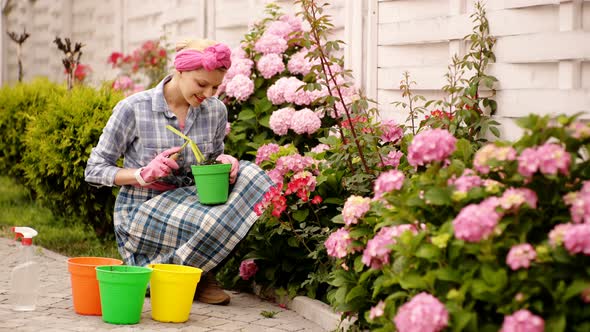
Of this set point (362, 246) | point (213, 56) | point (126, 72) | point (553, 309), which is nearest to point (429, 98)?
point (213, 56)

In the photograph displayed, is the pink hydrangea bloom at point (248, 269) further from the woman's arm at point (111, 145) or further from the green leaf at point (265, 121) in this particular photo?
the green leaf at point (265, 121)

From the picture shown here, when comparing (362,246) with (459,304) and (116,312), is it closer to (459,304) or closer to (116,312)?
(459,304)

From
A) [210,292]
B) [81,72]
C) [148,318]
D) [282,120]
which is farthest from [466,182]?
[81,72]

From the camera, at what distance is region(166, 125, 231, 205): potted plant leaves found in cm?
478

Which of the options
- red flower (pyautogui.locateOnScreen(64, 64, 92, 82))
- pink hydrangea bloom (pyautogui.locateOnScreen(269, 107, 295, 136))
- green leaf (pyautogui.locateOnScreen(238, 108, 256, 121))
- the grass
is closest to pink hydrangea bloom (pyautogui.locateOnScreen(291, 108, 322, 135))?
pink hydrangea bloom (pyautogui.locateOnScreen(269, 107, 295, 136))

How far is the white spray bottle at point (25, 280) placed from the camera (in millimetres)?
4754

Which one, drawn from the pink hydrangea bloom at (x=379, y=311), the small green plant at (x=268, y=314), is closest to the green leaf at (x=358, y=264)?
the pink hydrangea bloom at (x=379, y=311)

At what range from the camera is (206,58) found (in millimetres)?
4895

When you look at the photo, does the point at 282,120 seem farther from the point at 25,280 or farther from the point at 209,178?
the point at 25,280

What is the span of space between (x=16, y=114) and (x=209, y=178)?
15.0 ft

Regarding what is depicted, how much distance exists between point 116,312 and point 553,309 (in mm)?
2244

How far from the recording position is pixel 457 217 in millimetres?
3127

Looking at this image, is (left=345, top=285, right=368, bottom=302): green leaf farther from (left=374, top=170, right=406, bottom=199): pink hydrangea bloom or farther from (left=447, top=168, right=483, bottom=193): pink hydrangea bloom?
(left=447, top=168, right=483, bottom=193): pink hydrangea bloom

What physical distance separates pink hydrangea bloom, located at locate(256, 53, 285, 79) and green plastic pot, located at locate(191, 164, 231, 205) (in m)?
1.70
